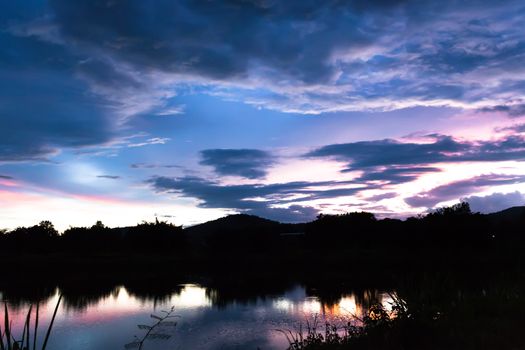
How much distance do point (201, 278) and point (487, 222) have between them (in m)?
46.4

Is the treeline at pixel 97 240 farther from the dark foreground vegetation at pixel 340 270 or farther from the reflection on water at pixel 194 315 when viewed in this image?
the reflection on water at pixel 194 315

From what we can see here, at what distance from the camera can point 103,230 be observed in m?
93.3

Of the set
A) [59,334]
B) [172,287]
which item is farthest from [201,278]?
[59,334]

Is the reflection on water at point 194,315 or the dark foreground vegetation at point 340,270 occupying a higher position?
the dark foreground vegetation at point 340,270

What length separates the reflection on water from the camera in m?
21.7

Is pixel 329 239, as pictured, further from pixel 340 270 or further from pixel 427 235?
pixel 340 270

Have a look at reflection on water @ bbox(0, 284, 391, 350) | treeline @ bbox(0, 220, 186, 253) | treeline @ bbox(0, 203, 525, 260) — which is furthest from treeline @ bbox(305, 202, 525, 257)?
reflection on water @ bbox(0, 284, 391, 350)

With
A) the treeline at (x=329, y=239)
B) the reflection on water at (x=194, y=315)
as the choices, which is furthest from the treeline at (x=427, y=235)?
the reflection on water at (x=194, y=315)

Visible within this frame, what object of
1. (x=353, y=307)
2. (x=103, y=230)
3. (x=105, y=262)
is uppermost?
(x=103, y=230)

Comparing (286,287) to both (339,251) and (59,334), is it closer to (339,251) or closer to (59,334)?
(59,334)

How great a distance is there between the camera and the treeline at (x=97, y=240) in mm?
86262

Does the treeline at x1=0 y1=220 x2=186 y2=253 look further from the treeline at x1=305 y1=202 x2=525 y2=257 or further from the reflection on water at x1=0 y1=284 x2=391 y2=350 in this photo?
the reflection on water at x1=0 y1=284 x2=391 y2=350

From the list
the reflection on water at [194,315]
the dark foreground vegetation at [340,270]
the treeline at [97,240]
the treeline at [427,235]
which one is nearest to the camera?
the dark foreground vegetation at [340,270]

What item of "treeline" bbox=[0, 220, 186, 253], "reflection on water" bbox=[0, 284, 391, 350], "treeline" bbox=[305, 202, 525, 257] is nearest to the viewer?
"reflection on water" bbox=[0, 284, 391, 350]
